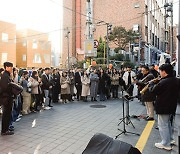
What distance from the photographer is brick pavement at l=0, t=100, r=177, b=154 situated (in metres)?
5.16

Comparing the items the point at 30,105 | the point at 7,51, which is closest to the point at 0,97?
the point at 30,105

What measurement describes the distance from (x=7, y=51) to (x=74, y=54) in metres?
11.8

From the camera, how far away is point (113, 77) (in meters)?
13.0

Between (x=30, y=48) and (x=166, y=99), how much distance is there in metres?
42.4

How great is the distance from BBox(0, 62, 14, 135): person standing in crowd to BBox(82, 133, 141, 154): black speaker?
4104 millimetres

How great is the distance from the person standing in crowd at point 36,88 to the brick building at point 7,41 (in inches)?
1178

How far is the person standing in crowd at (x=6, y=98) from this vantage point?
613 centimetres

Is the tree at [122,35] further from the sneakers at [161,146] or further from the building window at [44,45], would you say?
the sneakers at [161,146]

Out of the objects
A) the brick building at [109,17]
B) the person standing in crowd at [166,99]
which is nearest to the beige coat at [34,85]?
the person standing in crowd at [166,99]

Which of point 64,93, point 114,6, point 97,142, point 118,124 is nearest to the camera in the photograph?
point 97,142

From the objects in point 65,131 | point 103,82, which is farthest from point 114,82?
point 65,131

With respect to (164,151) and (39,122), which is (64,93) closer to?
(39,122)

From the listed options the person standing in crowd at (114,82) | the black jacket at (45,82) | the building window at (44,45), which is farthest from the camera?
the building window at (44,45)

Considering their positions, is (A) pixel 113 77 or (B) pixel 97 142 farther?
(A) pixel 113 77
